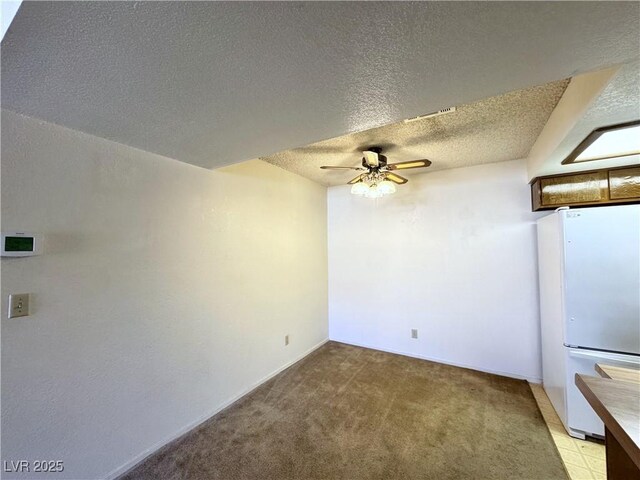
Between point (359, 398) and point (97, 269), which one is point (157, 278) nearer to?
point (97, 269)

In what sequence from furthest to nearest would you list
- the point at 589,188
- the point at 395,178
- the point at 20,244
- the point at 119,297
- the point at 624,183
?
the point at 395,178, the point at 589,188, the point at 624,183, the point at 119,297, the point at 20,244

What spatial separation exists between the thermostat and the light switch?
21 cm

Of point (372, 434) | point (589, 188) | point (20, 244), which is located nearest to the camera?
point (20, 244)

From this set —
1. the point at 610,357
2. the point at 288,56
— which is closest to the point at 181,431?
the point at 288,56

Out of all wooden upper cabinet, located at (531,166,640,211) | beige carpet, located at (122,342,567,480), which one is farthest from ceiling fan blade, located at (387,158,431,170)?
beige carpet, located at (122,342,567,480)

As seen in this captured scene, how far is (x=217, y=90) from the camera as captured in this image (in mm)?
1160

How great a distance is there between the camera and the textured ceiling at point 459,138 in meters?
1.79

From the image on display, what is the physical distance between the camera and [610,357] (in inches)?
72.1

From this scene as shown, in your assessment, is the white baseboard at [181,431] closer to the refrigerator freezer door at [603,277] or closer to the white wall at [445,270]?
the white wall at [445,270]

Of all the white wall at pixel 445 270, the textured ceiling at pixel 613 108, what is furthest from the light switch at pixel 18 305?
the white wall at pixel 445 270

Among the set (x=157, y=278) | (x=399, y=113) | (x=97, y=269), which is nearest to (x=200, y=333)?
(x=157, y=278)

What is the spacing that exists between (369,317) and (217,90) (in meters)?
3.39

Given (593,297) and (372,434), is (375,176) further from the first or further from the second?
(372,434)

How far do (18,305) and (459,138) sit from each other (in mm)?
3289
